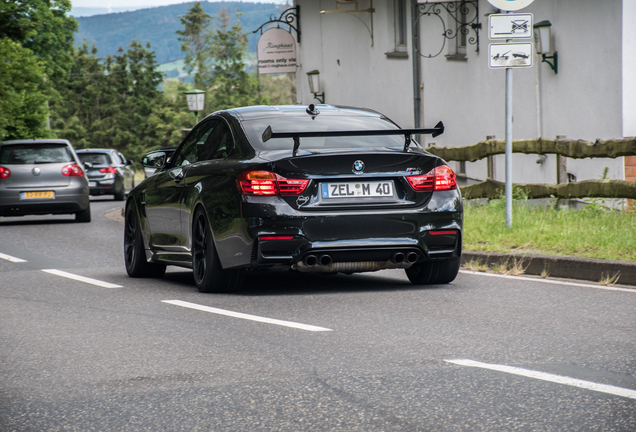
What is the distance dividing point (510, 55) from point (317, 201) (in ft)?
14.1

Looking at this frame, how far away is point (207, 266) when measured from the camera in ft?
26.1

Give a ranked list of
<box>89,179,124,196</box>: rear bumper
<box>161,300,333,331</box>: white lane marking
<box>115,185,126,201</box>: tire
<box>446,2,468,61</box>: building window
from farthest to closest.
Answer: <box>115,185,126,201</box>: tire < <box>89,179,124,196</box>: rear bumper < <box>446,2,468,61</box>: building window < <box>161,300,333,331</box>: white lane marking

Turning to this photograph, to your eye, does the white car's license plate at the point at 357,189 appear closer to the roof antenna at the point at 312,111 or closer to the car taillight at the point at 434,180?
the car taillight at the point at 434,180

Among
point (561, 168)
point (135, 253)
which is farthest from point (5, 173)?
point (561, 168)

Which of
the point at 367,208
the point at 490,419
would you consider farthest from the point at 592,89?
the point at 490,419

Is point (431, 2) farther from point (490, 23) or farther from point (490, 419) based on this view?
point (490, 419)

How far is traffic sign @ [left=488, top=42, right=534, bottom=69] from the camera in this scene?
426 inches

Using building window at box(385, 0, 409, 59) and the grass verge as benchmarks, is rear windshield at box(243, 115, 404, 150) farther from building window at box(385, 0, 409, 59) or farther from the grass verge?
building window at box(385, 0, 409, 59)

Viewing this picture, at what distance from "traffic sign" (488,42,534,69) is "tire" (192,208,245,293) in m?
4.20

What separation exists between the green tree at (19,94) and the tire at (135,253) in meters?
23.8

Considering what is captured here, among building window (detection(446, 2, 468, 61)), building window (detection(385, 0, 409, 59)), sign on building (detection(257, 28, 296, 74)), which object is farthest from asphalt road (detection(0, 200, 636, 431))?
sign on building (detection(257, 28, 296, 74))

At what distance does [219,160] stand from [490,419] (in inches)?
175

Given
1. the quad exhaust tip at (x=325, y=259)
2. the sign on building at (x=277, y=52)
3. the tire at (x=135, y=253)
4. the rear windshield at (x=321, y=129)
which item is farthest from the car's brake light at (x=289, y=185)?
the sign on building at (x=277, y=52)

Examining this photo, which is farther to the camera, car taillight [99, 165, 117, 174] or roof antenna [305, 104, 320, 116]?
car taillight [99, 165, 117, 174]
